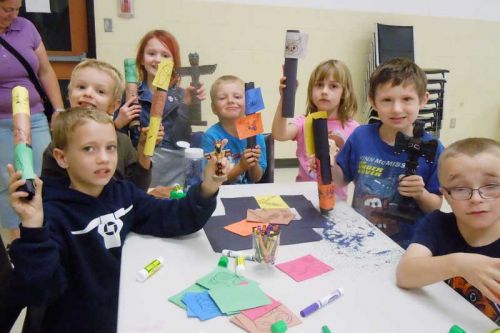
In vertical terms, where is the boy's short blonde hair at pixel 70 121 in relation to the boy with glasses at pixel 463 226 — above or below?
above

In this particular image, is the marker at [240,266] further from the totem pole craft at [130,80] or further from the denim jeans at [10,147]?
the denim jeans at [10,147]

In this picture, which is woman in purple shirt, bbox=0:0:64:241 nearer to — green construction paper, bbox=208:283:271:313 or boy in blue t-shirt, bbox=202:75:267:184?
boy in blue t-shirt, bbox=202:75:267:184

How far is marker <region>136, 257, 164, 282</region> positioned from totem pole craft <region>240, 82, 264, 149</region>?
2.37 feet

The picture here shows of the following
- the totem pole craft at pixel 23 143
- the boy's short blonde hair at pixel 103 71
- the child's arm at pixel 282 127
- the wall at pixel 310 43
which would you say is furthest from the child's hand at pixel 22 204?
the wall at pixel 310 43

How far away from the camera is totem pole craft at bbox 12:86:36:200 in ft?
3.22

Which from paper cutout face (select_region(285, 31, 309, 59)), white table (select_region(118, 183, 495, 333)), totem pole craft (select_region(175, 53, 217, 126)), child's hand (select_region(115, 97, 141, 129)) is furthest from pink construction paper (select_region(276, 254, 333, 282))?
totem pole craft (select_region(175, 53, 217, 126))

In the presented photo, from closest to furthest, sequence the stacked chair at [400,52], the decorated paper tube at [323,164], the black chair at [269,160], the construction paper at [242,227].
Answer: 1. the construction paper at [242,227]
2. the decorated paper tube at [323,164]
3. the black chair at [269,160]
4. the stacked chair at [400,52]

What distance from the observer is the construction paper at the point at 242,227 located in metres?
1.33

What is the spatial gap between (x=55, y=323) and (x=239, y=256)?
58 centimetres

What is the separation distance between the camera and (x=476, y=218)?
42.0 inches

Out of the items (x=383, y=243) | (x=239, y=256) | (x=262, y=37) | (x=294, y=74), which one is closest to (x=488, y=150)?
(x=383, y=243)

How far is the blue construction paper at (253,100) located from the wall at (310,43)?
235 centimetres

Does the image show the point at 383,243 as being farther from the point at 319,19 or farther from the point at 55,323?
the point at 319,19

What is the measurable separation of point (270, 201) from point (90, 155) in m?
0.68
